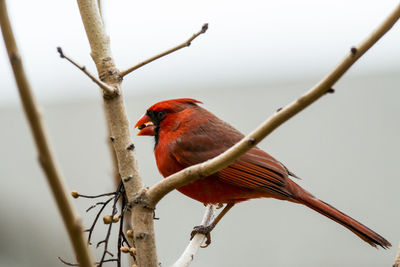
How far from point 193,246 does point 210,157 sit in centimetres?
97

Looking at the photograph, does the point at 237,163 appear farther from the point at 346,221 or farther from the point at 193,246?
the point at 193,246

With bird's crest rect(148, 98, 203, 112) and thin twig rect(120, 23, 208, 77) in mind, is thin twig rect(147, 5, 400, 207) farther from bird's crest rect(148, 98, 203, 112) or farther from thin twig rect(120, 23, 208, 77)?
bird's crest rect(148, 98, 203, 112)

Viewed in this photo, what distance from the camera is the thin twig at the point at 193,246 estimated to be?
104 inches

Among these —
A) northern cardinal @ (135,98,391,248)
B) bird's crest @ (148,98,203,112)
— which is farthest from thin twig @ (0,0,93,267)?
bird's crest @ (148,98,203,112)

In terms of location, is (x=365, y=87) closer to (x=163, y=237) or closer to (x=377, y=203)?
(x=377, y=203)

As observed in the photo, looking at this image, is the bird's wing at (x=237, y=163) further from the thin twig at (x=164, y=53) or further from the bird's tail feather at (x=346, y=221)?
the thin twig at (x=164, y=53)

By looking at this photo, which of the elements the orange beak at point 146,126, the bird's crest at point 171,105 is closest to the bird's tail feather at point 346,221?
the bird's crest at point 171,105

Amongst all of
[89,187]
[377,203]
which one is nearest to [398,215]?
[377,203]

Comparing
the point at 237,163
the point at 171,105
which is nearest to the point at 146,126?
the point at 171,105

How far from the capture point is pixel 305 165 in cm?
757

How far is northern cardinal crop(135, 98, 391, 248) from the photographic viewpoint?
11.8 ft

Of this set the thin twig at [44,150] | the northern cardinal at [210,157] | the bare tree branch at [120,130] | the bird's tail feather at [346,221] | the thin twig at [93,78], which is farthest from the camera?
the northern cardinal at [210,157]

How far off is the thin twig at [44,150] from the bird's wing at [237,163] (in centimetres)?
219

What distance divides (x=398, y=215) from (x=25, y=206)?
3878 mm
